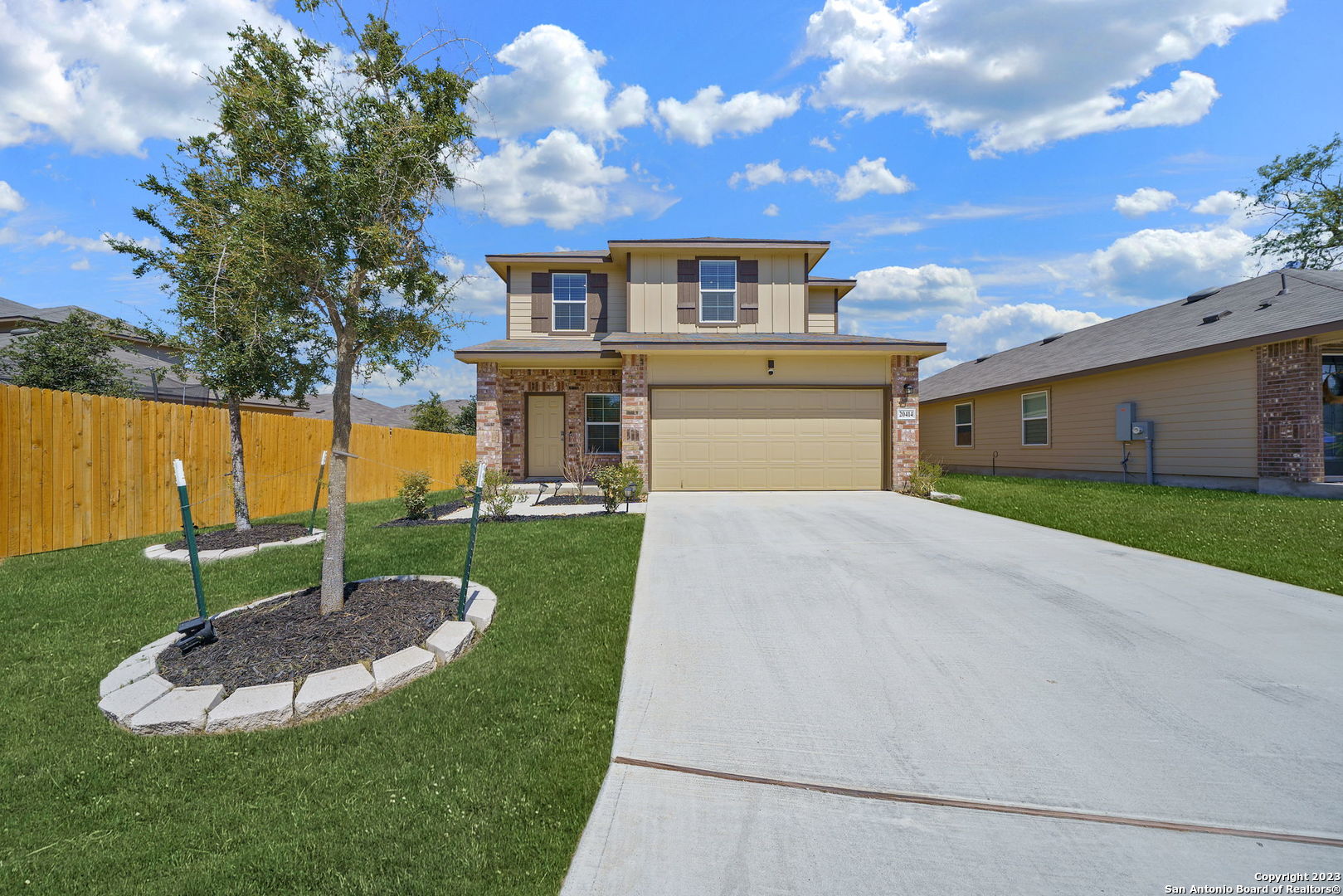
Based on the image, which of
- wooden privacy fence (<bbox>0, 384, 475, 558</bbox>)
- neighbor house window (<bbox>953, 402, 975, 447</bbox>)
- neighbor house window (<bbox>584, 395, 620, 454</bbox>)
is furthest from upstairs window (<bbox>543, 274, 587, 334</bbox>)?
neighbor house window (<bbox>953, 402, 975, 447</bbox>)

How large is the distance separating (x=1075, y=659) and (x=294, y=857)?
4.13m

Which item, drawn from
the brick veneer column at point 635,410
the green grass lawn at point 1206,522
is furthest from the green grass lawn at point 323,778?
the brick veneer column at point 635,410

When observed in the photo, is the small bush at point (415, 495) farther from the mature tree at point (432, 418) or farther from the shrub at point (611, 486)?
the mature tree at point (432, 418)

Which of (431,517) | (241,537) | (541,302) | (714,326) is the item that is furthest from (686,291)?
(241,537)

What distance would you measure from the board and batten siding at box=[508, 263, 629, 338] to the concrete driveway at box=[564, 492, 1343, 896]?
34.9 feet

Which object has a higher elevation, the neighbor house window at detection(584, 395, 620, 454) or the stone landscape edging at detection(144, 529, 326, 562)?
the neighbor house window at detection(584, 395, 620, 454)

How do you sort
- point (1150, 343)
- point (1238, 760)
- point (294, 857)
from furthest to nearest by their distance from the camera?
point (1150, 343), point (1238, 760), point (294, 857)

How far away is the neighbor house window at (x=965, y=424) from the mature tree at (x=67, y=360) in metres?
22.5

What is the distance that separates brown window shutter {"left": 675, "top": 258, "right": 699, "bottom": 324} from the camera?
46.4 ft

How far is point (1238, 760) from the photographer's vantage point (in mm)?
2564

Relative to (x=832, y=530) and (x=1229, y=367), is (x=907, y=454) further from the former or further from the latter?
(x=1229, y=367)

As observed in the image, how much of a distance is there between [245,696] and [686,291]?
41.0 ft

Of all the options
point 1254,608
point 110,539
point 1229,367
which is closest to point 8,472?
point 110,539

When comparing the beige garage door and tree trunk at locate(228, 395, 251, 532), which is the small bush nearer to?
tree trunk at locate(228, 395, 251, 532)
